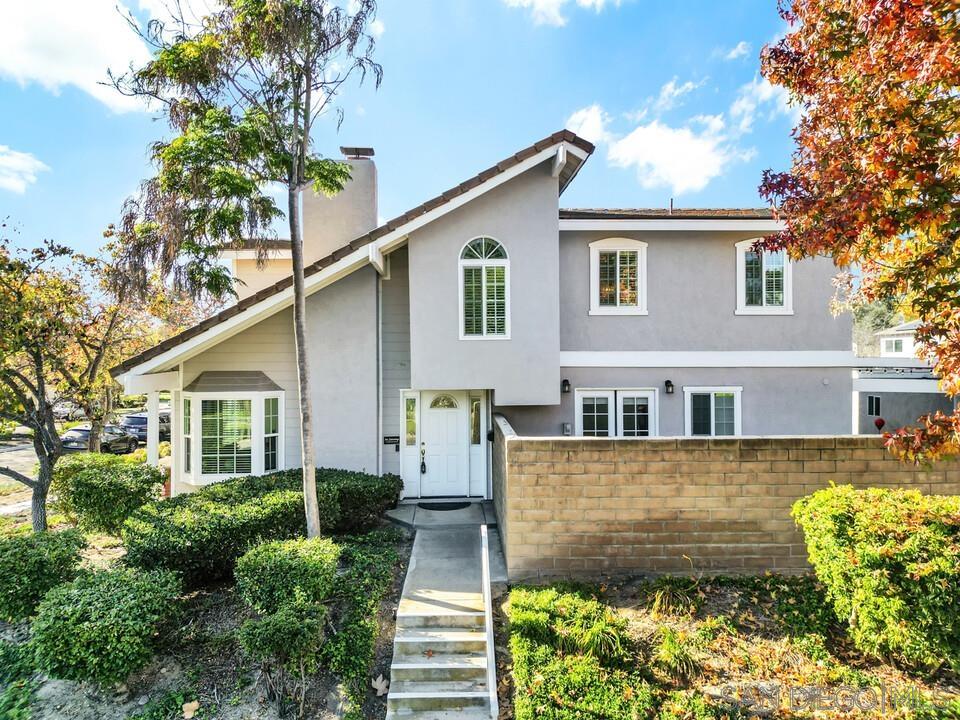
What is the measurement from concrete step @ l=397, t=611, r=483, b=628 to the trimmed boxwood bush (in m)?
2.44

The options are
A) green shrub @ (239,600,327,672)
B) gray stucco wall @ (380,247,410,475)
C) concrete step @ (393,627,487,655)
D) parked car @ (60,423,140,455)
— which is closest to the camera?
green shrub @ (239,600,327,672)

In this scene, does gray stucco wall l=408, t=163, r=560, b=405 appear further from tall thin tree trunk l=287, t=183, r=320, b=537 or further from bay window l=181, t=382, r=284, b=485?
bay window l=181, t=382, r=284, b=485

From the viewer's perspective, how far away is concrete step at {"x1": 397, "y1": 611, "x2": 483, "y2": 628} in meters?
5.94

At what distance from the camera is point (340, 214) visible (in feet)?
38.1

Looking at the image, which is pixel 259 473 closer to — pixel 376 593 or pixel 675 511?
pixel 376 593

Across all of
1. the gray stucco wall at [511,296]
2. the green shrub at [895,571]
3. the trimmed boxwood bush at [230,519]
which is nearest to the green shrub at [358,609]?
the trimmed boxwood bush at [230,519]

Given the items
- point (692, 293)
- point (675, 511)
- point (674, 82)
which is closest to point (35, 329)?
point (675, 511)

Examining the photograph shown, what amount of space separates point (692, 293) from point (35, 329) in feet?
46.3

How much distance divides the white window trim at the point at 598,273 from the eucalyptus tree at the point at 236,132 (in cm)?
585

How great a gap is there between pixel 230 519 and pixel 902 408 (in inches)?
934

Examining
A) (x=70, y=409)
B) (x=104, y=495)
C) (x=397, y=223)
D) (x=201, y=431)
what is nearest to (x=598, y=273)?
(x=397, y=223)

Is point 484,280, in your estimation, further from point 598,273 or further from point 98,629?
point 98,629

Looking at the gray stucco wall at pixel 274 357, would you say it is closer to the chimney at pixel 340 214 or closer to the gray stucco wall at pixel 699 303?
the chimney at pixel 340 214

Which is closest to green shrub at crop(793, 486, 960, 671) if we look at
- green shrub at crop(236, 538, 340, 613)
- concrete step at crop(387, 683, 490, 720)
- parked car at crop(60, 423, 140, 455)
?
concrete step at crop(387, 683, 490, 720)
